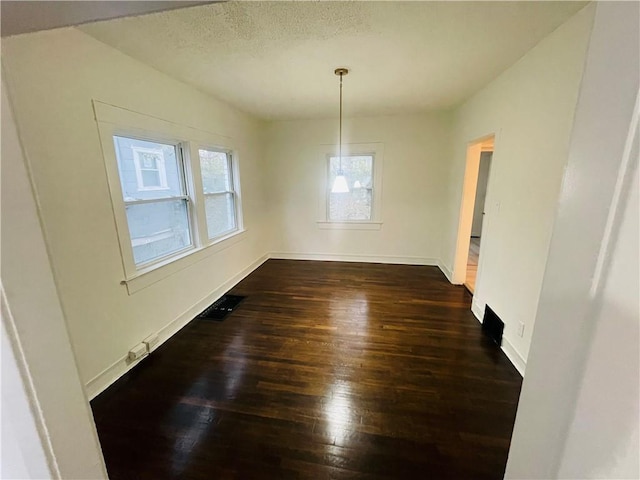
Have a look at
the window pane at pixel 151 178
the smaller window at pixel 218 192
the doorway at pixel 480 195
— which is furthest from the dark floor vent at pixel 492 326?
the window pane at pixel 151 178

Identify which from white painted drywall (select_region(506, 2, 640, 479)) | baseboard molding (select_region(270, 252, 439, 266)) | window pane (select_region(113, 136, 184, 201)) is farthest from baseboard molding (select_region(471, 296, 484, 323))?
window pane (select_region(113, 136, 184, 201))

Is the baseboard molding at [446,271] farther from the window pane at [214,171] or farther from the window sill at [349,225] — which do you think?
the window pane at [214,171]

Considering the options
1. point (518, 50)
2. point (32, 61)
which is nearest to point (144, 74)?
point (32, 61)

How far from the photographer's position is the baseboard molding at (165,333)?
201cm

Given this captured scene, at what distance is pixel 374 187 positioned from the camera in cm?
480

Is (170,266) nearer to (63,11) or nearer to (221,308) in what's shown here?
(221,308)

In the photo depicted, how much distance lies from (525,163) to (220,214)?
3479 mm

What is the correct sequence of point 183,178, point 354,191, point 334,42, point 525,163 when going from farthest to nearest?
point 354,191 < point 183,178 < point 525,163 < point 334,42

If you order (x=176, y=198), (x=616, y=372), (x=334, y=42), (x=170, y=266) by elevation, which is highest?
(x=334, y=42)

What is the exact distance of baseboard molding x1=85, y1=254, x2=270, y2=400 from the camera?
201cm

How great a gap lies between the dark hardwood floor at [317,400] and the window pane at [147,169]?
146 centimetres

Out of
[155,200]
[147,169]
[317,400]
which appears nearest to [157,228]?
[155,200]

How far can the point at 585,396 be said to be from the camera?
0.46 meters

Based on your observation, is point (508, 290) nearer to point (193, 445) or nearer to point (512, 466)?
point (512, 466)
